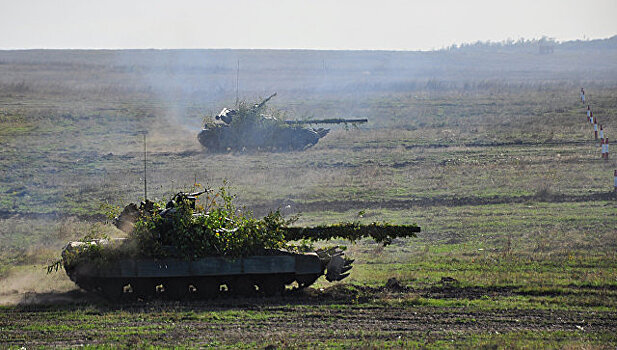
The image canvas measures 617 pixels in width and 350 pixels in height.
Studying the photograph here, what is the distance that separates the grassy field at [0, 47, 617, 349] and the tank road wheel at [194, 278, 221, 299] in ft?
2.02

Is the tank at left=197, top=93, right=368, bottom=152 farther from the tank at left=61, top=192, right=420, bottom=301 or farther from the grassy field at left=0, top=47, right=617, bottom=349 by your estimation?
the tank at left=61, top=192, right=420, bottom=301

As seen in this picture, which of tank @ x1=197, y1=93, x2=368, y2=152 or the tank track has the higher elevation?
tank @ x1=197, y1=93, x2=368, y2=152

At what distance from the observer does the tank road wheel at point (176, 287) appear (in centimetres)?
1356

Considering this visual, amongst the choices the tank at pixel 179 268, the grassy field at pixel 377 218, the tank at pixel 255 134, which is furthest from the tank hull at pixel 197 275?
the tank at pixel 255 134

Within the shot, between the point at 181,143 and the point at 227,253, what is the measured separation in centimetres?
2764

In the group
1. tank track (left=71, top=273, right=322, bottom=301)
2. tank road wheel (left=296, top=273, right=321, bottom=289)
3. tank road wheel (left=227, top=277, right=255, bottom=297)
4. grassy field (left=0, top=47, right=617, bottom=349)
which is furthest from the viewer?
tank road wheel (left=296, top=273, right=321, bottom=289)

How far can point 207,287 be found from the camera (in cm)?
1362

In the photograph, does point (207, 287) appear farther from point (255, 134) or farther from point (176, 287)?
point (255, 134)

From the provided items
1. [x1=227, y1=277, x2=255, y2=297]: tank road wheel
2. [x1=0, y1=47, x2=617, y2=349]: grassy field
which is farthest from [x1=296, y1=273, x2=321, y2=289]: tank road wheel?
[x1=227, y1=277, x2=255, y2=297]: tank road wheel

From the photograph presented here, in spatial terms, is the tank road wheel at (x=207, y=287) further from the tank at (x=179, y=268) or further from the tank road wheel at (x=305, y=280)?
the tank road wheel at (x=305, y=280)

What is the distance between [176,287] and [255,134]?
80.8 ft

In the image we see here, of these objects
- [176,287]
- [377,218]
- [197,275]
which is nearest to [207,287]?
[197,275]

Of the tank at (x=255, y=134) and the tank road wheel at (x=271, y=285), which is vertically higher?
the tank at (x=255, y=134)

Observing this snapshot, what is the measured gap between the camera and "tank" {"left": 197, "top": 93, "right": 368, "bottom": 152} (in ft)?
124
